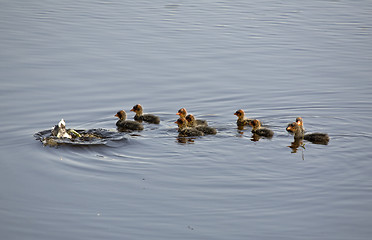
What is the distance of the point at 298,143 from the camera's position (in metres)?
10.2

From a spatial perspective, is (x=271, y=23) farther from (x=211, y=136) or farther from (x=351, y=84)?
(x=211, y=136)

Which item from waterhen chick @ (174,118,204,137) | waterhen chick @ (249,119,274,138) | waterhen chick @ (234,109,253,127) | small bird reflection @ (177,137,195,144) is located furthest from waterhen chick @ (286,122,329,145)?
small bird reflection @ (177,137,195,144)

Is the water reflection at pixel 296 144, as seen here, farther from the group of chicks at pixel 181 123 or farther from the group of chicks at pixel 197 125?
the group of chicks at pixel 181 123

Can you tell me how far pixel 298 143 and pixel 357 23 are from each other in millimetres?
11935

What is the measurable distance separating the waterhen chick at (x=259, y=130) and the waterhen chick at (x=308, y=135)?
1.01ft

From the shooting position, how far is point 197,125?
1110 centimetres

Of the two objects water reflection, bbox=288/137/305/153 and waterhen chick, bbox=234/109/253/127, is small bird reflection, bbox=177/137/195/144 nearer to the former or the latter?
waterhen chick, bbox=234/109/253/127

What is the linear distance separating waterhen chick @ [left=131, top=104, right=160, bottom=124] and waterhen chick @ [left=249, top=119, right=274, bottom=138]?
1.71 meters

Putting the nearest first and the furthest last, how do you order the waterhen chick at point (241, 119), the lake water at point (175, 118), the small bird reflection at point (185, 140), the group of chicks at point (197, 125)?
the lake water at point (175, 118) < the small bird reflection at point (185, 140) < the group of chicks at point (197, 125) < the waterhen chick at point (241, 119)

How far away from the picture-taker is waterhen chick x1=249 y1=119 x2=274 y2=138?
10.5 metres

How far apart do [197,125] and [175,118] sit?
0.71m

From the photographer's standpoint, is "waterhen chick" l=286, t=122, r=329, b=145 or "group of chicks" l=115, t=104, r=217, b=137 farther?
"group of chicks" l=115, t=104, r=217, b=137

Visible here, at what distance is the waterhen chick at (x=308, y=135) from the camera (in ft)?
33.4

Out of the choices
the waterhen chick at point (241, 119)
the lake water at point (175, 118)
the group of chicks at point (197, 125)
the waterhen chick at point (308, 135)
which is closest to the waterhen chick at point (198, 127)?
the group of chicks at point (197, 125)
